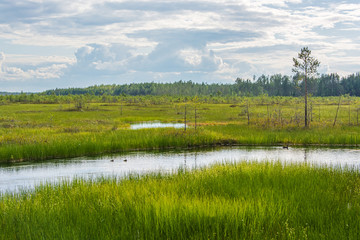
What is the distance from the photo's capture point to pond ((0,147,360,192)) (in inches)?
755

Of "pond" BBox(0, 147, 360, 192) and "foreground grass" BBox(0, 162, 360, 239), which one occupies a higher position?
"foreground grass" BBox(0, 162, 360, 239)

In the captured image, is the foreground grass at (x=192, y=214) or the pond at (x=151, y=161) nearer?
the foreground grass at (x=192, y=214)

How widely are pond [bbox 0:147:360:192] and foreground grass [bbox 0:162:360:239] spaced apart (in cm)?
677

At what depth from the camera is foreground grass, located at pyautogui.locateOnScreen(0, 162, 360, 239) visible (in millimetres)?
7961

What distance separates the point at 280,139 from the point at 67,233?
2531 cm

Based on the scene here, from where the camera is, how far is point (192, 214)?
866 centimetres

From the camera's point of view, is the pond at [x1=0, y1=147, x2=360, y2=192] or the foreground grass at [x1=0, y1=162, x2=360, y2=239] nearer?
the foreground grass at [x1=0, y1=162, x2=360, y2=239]

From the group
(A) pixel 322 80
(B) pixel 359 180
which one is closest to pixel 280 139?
(B) pixel 359 180

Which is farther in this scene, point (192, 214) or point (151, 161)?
point (151, 161)

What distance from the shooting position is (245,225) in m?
8.25

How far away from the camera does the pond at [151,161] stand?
1919cm

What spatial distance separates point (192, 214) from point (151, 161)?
15142mm

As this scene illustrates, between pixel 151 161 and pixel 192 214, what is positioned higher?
pixel 192 214

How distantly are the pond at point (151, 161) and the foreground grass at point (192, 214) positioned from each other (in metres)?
6.77
